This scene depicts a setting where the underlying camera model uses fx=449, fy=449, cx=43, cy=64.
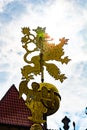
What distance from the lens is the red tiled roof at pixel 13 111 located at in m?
22.7

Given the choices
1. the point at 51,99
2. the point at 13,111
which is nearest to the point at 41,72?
the point at 51,99

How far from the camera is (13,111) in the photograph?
75.4ft

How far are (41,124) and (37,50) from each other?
183 cm

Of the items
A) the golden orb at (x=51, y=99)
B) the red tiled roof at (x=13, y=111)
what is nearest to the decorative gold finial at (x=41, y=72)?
the golden orb at (x=51, y=99)

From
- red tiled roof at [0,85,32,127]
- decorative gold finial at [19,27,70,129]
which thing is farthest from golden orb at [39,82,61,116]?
red tiled roof at [0,85,32,127]

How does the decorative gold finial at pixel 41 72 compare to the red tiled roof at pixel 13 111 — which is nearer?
the decorative gold finial at pixel 41 72

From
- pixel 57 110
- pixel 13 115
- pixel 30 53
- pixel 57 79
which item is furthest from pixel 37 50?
pixel 13 115

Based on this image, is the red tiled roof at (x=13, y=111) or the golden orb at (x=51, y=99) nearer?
the golden orb at (x=51, y=99)

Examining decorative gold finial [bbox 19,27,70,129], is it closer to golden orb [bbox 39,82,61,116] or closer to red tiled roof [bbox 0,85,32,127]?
golden orb [bbox 39,82,61,116]

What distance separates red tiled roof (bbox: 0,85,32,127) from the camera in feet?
74.4

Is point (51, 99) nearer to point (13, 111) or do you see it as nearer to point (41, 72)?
point (41, 72)

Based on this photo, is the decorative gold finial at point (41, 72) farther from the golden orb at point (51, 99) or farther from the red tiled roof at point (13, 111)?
the red tiled roof at point (13, 111)

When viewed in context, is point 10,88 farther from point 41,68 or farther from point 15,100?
point 41,68

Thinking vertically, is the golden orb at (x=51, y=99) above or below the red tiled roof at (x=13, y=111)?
below
